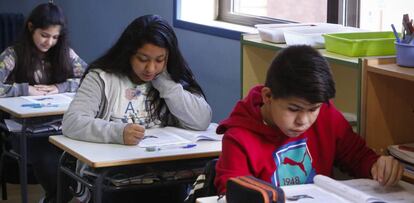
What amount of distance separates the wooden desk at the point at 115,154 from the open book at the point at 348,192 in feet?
2.16

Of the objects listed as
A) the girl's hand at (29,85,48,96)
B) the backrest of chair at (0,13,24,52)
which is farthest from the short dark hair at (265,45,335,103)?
the backrest of chair at (0,13,24,52)

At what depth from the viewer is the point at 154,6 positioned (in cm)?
519

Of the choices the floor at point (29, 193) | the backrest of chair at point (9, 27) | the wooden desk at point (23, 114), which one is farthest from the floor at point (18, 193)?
the backrest of chair at point (9, 27)

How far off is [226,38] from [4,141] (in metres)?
1.35

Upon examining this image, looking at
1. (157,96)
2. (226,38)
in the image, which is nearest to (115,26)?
(226,38)

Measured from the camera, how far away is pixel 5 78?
4.24 meters

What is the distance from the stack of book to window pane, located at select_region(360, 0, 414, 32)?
0.94 meters

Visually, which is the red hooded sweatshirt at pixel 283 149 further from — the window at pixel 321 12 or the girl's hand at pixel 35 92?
the girl's hand at pixel 35 92

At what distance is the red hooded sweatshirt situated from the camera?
2.17 meters

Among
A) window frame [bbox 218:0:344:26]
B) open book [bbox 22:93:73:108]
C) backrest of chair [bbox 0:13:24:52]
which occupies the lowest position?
open book [bbox 22:93:73:108]

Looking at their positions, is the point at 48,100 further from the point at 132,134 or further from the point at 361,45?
the point at 361,45

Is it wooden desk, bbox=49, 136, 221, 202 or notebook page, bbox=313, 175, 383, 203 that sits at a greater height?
notebook page, bbox=313, 175, 383, 203

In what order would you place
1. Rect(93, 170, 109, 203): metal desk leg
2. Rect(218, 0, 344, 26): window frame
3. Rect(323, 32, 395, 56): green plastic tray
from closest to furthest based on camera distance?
Rect(323, 32, 395, 56): green plastic tray, Rect(93, 170, 109, 203): metal desk leg, Rect(218, 0, 344, 26): window frame

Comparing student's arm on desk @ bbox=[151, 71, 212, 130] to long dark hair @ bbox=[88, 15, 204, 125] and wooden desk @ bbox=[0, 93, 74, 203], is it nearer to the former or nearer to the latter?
long dark hair @ bbox=[88, 15, 204, 125]
